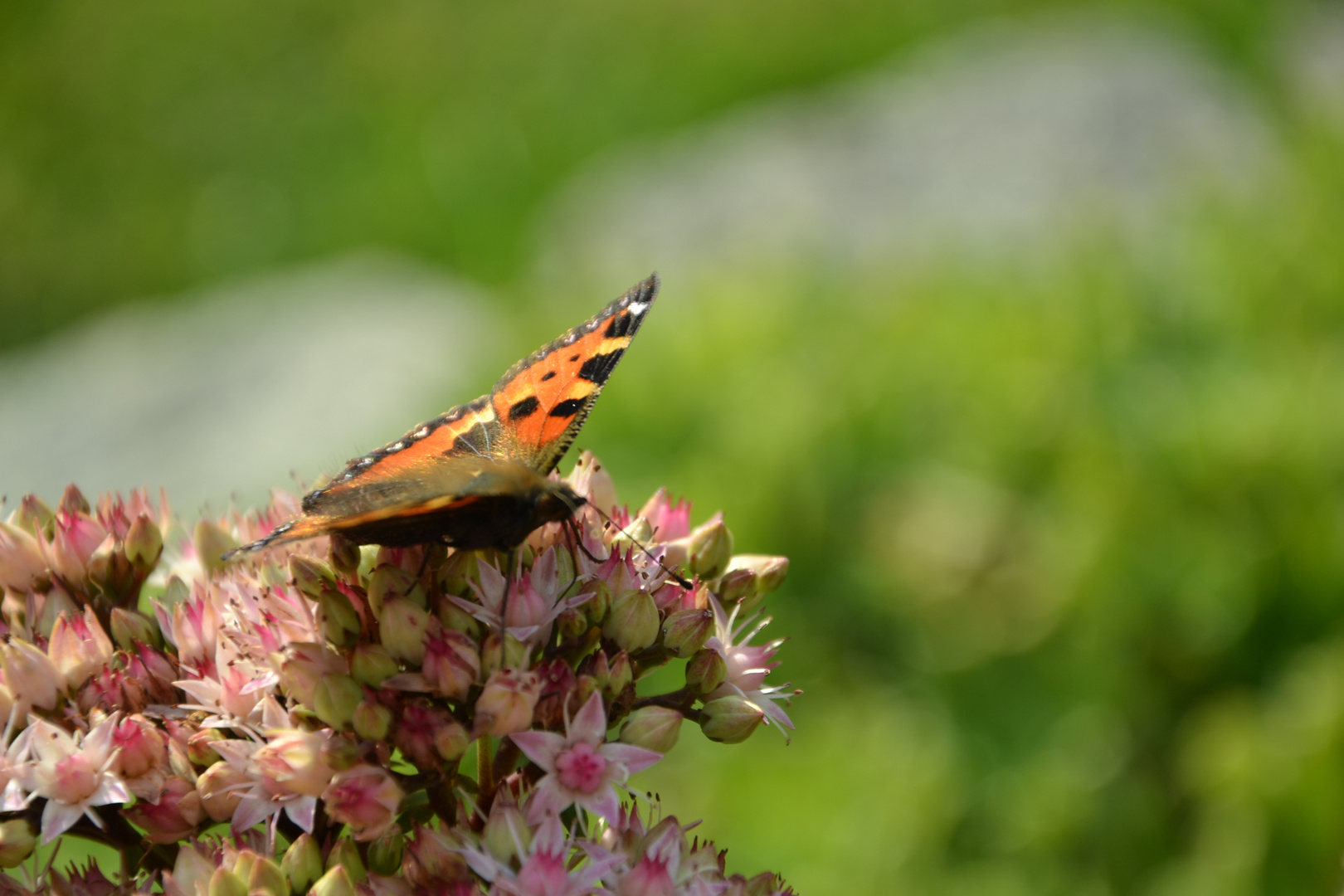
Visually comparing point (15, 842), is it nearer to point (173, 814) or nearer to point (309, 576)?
point (173, 814)

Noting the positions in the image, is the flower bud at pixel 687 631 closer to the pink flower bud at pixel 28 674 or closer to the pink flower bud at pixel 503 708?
the pink flower bud at pixel 503 708

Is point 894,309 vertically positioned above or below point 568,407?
above

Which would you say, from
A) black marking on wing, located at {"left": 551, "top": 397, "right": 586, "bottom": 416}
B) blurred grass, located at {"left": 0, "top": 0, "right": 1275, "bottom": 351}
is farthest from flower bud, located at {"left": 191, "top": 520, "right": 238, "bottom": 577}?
blurred grass, located at {"left": 0, "top": 0, "right": 1275, "bottom": 351}

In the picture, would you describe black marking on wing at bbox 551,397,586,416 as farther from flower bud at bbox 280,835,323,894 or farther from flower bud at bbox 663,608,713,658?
flower bud at bbox 280,835,323,894

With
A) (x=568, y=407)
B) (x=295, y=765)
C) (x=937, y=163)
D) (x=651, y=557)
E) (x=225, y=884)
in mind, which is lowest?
(x=225, y=884)

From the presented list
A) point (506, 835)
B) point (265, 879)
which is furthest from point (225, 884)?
point (506, 835)

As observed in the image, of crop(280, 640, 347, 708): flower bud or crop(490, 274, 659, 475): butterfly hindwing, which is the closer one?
crop(280, 640, 347, 708): flower bud

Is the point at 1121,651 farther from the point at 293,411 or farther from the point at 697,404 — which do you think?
the point at 293,411

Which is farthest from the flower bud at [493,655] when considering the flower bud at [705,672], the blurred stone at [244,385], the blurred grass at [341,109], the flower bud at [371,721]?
the blurred grass at [341,109]
